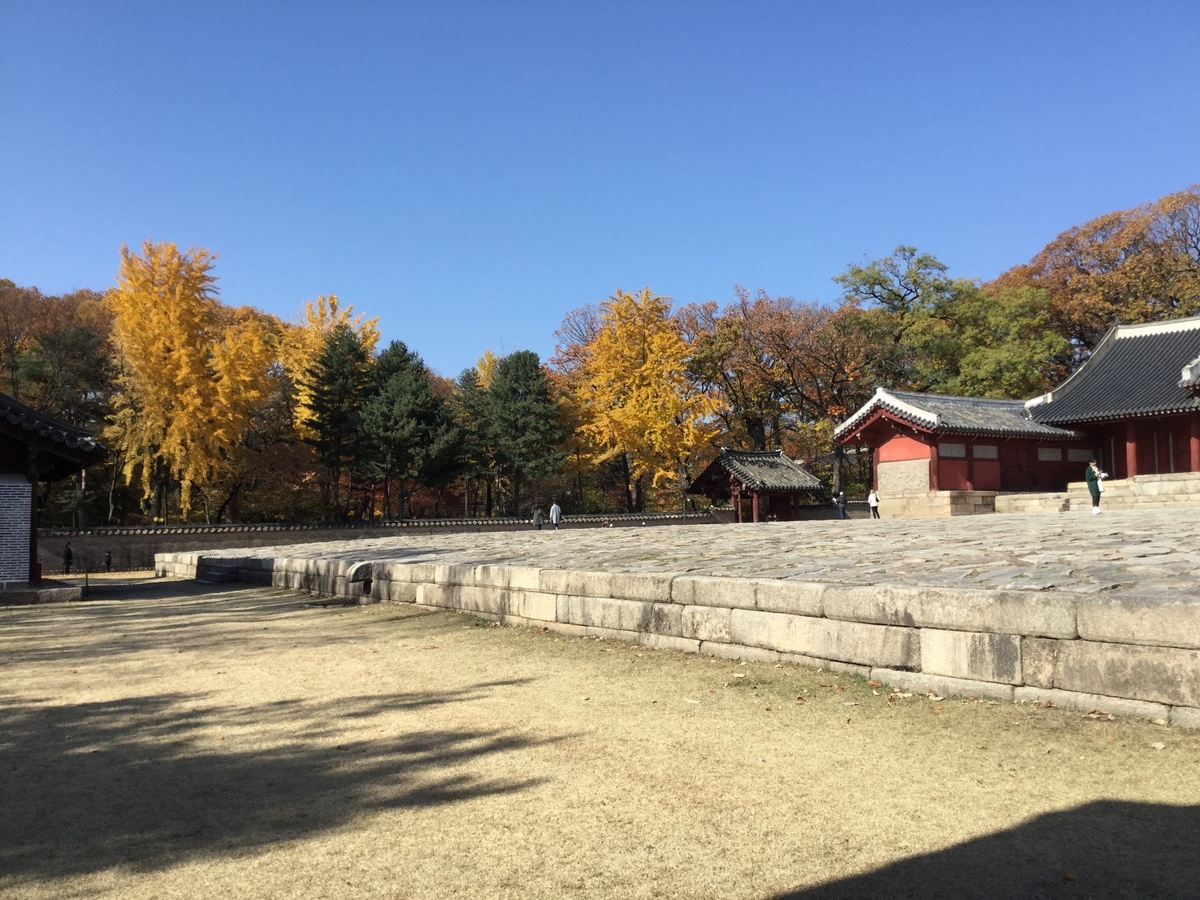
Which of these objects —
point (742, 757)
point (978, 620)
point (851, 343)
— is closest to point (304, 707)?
point (742, 757)

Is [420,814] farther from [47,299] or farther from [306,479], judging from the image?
[47,299]

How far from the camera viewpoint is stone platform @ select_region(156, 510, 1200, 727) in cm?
465

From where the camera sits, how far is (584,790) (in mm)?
4301

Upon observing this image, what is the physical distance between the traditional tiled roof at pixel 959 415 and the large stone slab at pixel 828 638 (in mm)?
23215

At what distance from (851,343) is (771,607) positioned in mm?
35665

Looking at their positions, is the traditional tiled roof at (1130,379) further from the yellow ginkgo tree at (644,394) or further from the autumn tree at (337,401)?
the autumn tree at (337,401)

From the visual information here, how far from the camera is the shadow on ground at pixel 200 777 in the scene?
151 inches

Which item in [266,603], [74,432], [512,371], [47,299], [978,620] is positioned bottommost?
[266,603]

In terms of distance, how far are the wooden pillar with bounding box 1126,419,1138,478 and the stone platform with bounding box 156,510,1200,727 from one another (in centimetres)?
1894

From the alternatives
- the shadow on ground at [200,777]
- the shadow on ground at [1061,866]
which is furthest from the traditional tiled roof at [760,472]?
the shadow on ground at [1061,866]

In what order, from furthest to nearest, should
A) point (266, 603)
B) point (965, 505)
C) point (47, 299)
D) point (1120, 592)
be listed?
1. point (47, 299)
2. point (965, 505)
3. point (266, 603)
4. point (1120, 592)

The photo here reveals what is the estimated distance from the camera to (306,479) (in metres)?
38.2

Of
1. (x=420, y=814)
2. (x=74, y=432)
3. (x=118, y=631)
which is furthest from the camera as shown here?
(x=74, y=432)

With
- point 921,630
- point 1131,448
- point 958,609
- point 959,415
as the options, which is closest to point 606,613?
point 921,630
